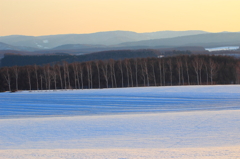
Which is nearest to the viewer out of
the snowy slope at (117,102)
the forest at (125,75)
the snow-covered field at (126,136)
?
the snow-covered field at (126,136)

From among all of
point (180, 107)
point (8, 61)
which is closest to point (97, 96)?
point (180, 107)

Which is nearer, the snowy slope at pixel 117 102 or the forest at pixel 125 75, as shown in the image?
the snowy slope at pixel 117 102

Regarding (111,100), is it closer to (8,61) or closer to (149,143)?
(149,143)

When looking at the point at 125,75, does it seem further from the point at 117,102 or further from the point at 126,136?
the point at 126,136

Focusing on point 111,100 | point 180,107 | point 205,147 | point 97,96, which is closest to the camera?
point 205,147

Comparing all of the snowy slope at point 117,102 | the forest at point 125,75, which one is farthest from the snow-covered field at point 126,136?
A: the forest at point 125,75

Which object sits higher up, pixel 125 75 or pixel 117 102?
pixel 117 102

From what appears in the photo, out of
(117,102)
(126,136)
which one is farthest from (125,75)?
(126,136)

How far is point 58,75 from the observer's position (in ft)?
247

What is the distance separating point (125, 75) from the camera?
79.4 metres

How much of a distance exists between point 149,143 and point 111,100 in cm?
2479

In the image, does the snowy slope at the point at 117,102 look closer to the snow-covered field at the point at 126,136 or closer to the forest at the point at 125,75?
the snow-covered field at the point at 126,136

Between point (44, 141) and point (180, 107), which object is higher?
point (44, 141)

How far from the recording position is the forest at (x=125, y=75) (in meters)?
72.0
